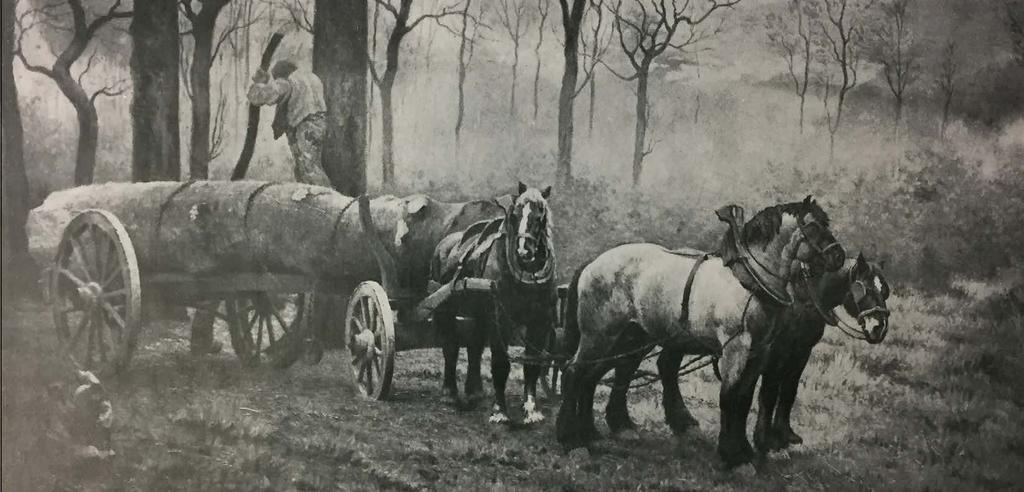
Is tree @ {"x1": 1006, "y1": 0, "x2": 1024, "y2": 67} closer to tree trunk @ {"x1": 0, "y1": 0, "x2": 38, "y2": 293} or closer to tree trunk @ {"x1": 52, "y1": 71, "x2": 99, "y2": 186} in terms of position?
tree trunk @ {"x1": 52, "y1": 71, "x2": 99, "y2": 186}

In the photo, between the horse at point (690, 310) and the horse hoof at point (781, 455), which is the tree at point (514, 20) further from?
the horse hoof at point (781, 455)

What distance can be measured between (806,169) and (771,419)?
1106 mm

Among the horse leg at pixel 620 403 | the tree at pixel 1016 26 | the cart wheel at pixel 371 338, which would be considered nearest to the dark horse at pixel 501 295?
the cart wheel at pixel 371 338

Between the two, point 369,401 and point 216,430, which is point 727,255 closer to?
point 369,401

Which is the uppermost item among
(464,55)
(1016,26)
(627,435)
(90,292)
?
(1016,26)

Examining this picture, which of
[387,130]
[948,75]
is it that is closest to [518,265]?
[387,130]

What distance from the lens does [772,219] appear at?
163 inches

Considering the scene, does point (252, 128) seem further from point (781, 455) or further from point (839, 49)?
point (781, 455)

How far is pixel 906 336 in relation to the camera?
13.7 ft

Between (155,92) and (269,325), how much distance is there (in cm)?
154

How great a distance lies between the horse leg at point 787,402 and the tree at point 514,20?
77.9 inches

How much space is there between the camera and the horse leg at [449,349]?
16.4ft

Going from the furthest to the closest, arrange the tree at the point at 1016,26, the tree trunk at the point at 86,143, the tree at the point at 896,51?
1. the tree trunk at the point at 86,143
2. the tree at the point at 896,51
3. the tree at the point at 1016,26

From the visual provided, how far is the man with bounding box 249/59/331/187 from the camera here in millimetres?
5398
